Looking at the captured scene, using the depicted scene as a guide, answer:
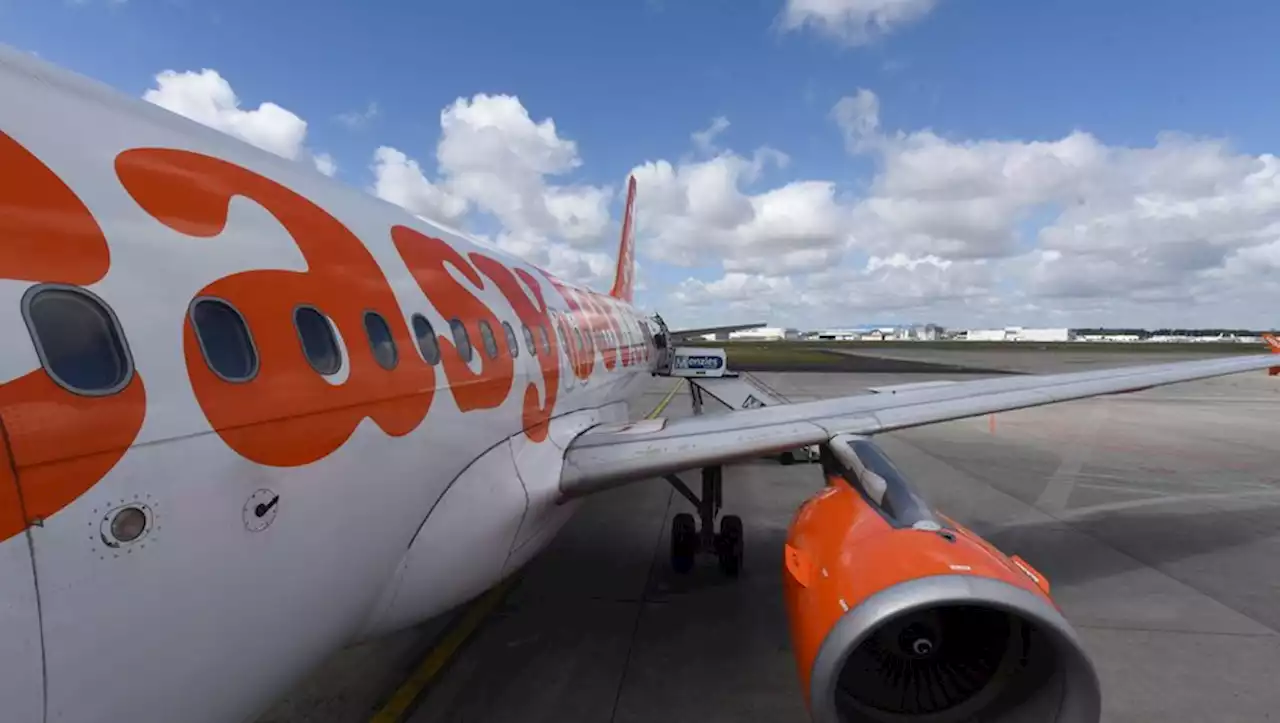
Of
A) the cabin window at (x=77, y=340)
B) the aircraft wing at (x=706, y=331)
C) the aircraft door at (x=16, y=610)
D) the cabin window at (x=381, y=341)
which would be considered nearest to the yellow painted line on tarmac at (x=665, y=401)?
the aircraft wing at (x=706, y=331)

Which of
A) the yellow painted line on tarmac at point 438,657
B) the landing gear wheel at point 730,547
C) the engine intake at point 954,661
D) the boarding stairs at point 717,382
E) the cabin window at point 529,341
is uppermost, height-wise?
the cabin window at point 529,341

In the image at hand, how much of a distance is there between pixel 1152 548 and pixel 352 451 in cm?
1014

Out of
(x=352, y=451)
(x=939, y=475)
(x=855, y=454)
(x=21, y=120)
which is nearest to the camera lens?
(x=21, y=120)

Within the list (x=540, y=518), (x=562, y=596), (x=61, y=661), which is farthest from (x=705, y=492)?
(x=61, y=661)

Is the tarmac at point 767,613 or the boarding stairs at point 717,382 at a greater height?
the boarding stairs at point 717,382

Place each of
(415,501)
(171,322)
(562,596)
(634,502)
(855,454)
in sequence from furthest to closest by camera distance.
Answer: (634,502)
(562,596)
(855,454)
(415,501)
(171,322)

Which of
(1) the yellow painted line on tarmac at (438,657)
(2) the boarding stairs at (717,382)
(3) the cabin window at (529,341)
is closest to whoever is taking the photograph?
(1) the yellow painted line on tarmac at (438,657)

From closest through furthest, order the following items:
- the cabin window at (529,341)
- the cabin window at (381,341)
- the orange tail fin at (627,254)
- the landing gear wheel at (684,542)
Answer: the cabin window at (381,341)
the cabin window at (529,341)
the landing gear wheel at (684,542)
the orange tail fin at (627,254)

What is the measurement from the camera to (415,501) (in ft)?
13.3

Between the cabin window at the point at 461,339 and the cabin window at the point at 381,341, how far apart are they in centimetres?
86

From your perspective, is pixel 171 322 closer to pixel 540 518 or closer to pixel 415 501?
pixel 415 501

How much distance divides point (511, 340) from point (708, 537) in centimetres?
376

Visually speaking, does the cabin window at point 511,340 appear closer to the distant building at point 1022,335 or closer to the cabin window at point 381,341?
the cabin window at point 381,341

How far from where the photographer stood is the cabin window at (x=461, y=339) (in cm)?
494
